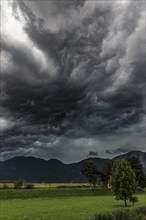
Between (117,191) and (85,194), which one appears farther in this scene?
(85,194)

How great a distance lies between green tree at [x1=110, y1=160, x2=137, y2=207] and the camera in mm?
80562

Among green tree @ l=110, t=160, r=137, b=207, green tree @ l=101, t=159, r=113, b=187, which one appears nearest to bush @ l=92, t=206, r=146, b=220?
green tree @ l=110, t=160, r=137, b=207

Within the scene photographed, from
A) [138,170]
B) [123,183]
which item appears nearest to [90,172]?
[138,170]

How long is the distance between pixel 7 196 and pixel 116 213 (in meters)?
85.1

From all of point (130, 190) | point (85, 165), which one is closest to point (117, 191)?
point (130, 190)

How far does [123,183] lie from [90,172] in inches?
4045

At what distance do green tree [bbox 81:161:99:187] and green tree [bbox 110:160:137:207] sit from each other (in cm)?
9972

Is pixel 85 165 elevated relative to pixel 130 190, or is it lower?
elevated

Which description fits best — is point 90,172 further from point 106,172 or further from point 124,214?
point 124,214

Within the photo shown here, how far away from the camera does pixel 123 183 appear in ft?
265

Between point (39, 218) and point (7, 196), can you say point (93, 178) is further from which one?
point (39, 218)

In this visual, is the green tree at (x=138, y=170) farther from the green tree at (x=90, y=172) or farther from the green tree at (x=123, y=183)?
the green tree at (x=123, y=183)

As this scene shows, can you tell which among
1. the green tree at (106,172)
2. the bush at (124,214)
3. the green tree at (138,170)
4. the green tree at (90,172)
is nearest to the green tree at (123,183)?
the bush at (124,214)

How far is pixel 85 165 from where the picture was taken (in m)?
187
